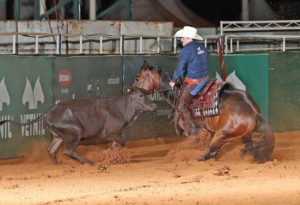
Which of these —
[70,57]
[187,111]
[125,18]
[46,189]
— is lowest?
[46,189]

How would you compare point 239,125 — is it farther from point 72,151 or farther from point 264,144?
point 72,151

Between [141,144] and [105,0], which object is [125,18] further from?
[141,144]

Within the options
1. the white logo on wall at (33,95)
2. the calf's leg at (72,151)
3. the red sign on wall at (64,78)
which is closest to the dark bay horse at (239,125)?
the calf's leg at (72,151)

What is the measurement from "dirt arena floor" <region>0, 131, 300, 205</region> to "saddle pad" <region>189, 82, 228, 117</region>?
819 millimetres

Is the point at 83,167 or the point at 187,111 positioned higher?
the point at 187,111

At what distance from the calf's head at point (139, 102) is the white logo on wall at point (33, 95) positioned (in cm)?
170

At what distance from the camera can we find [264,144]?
10.7 m

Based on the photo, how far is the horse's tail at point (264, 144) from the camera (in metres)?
10.6

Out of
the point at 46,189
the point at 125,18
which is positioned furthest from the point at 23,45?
the point at 46,189

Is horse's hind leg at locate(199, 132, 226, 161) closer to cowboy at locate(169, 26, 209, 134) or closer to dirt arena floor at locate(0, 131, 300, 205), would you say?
dirt arena floor at locate(0, 131, 300, 205)

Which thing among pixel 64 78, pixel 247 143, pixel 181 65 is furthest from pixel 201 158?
pixel 64 78

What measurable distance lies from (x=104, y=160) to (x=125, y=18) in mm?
→ 10944

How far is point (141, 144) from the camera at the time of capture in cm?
1370

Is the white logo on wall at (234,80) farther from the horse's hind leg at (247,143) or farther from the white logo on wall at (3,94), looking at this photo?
the white logo on wall at (3,94)
